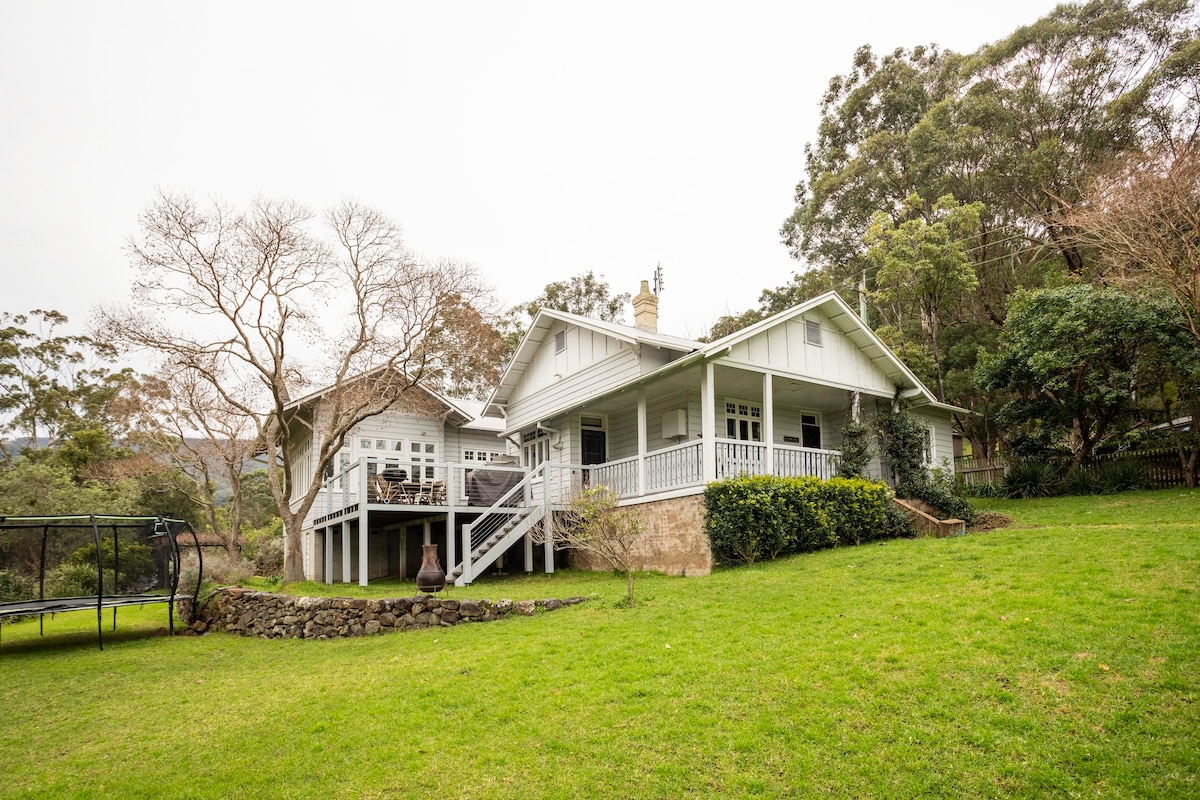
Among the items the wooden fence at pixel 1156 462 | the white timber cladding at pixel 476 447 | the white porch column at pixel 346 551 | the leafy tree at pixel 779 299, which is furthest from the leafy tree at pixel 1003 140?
the white porch column at pixel 346 551

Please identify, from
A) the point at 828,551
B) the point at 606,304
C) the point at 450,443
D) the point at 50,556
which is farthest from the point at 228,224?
the point at 606,304

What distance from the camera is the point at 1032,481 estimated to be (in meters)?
19.5

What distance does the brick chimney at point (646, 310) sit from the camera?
18500 millimetres

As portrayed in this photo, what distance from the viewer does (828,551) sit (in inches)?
526

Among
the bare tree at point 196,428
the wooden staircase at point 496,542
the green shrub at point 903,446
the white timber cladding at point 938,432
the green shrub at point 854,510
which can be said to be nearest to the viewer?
the green shrub at point 854,510

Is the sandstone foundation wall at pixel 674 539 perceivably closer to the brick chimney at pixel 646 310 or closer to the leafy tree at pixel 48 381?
the brick chimney at pixel 646 310

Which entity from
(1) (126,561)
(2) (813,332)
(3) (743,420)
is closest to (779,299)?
(3) (743,420)

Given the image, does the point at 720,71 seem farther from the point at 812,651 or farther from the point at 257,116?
the point at 812,651

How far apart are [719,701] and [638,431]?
395 inches

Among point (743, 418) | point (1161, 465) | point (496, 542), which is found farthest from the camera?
point (743, 418)

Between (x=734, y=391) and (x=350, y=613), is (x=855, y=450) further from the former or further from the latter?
(x=350, y=613)

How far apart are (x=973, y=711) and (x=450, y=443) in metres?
19.7

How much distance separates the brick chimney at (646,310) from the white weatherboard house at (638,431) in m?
0.04

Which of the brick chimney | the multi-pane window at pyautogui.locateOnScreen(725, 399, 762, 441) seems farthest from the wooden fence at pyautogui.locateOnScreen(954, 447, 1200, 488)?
the brick chimney
